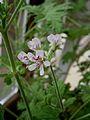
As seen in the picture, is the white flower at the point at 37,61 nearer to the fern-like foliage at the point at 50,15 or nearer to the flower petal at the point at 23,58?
the flower petal at the point at 23,58

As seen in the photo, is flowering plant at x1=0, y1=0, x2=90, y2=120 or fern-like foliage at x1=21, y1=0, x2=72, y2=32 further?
fern-like foliage at x1=21, y1=0, x2=72, y2=32

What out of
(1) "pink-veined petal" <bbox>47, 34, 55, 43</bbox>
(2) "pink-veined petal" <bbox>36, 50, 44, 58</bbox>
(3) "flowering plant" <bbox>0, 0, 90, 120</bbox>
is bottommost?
(3) "flowering plant" <bbox>0, 0, 90, 120</bbox>

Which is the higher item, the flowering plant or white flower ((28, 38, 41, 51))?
white flower ((28, 38, 41, 51))

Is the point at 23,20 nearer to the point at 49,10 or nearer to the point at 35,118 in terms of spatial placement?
the point at 49,10

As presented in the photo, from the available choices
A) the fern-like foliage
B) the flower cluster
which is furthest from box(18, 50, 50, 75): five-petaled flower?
the fern-like foliage

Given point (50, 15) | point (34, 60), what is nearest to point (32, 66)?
point (34, 60)

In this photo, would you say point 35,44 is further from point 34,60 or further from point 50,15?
point 50,15

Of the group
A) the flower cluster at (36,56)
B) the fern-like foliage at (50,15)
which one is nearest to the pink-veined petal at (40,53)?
the flower cluster at (36,56)

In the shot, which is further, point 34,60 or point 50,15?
point 50,15

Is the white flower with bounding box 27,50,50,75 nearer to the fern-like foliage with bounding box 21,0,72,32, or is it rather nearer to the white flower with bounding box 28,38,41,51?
the white flower with bounding box 28,38,41,51
